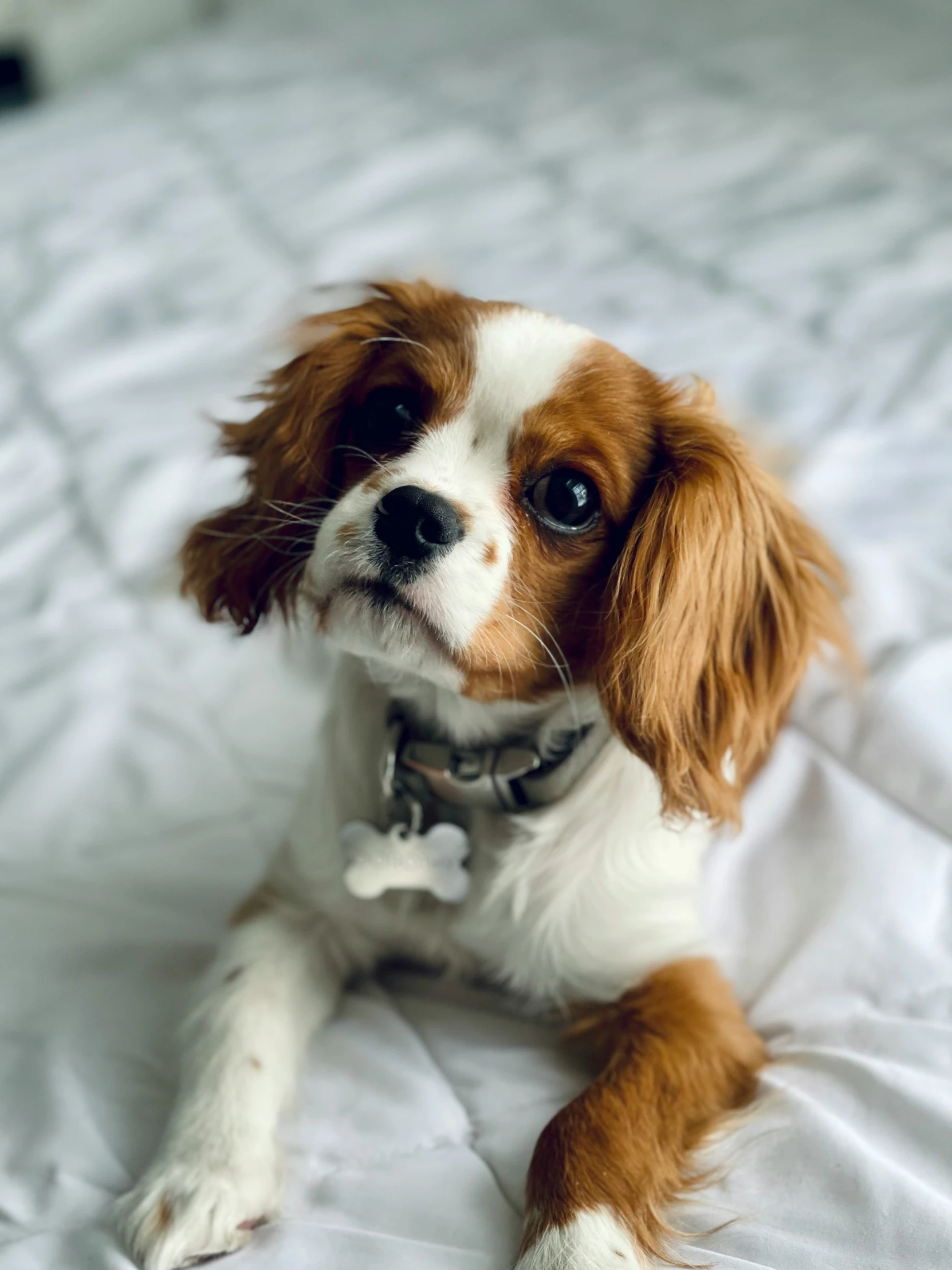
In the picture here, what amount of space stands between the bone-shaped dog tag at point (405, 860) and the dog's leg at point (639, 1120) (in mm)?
203

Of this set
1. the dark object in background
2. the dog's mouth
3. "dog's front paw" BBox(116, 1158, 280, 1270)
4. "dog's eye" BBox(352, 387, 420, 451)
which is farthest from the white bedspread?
the dark object in background

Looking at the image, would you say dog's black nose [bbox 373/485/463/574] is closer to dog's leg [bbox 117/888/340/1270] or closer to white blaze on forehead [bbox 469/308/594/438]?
white blaze on forehead [bbox 469/308/594/438]

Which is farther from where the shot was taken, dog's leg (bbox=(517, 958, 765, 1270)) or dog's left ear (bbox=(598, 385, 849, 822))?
dog's left ear (bbox=(598, 385, 849, 822))

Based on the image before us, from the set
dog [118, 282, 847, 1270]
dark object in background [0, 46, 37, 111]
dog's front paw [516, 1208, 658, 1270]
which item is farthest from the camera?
dark object in background [0, 46, 37, 111]

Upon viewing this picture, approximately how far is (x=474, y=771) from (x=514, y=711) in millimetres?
77

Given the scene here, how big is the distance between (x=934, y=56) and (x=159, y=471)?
8.13 ft

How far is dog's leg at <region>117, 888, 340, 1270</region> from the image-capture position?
1027mm

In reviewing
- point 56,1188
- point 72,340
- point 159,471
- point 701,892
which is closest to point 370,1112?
point 56,1188

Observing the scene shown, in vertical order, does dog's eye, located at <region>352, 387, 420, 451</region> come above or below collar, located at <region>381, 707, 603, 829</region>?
above

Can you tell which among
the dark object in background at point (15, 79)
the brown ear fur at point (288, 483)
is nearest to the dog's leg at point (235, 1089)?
the brown ear fur at point (288, 483)

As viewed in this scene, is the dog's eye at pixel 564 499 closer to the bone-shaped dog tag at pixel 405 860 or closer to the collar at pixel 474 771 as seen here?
the collar at pixel 474 771

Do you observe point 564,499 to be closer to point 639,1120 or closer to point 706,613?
point 706,613

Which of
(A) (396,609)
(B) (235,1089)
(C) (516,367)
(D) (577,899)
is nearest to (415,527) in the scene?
(A) (396,609)

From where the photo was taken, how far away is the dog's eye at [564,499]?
116cm
